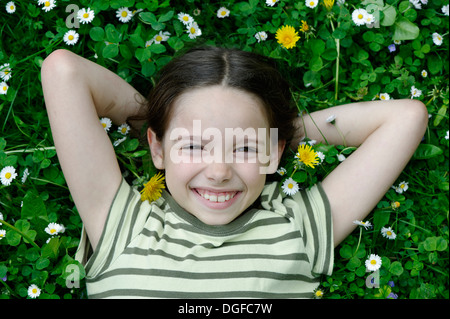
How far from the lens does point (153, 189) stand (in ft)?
5.84

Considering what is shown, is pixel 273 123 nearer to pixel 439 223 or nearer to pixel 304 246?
pixel 304 246

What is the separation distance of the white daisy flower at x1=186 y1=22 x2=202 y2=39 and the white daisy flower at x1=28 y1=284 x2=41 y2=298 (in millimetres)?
1091

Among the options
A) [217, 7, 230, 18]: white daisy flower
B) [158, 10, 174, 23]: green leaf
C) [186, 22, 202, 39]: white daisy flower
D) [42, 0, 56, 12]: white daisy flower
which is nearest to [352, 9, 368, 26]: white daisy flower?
[217, 7, 230, 18]: white daisy flower

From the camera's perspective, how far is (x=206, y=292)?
1624 millimetres

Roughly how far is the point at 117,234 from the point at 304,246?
61cm

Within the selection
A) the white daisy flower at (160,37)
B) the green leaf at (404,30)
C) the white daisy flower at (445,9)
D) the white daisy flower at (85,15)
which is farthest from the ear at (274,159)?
the white daisy flower at (445,9)

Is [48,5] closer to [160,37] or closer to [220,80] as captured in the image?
[160,37]

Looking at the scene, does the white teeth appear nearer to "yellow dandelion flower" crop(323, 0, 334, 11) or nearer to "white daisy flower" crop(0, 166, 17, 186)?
"white daisy flower" crop(0, 166, 17, 186)

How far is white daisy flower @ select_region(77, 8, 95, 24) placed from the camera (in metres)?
2.02

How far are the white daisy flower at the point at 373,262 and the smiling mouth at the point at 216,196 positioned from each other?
60 cm

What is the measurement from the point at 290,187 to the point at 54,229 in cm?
84

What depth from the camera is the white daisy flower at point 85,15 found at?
202cm

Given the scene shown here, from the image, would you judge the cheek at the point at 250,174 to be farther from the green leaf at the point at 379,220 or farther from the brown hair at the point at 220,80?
the green leaf at the point at 379,220

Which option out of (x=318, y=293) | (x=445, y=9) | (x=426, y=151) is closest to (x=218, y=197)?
(x=318, y=293)
